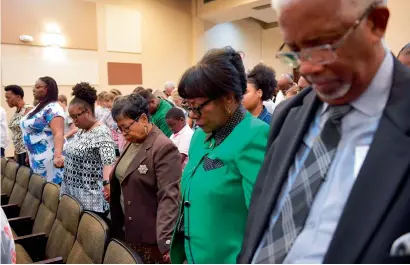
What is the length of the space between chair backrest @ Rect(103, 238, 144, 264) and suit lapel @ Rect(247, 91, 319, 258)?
27.1 inches

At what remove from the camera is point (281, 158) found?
0.77m

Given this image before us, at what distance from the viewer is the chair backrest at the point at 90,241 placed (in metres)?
1.68

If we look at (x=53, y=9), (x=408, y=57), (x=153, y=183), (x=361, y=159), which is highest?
(x=53, y=9)

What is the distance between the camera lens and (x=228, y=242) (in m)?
1.15

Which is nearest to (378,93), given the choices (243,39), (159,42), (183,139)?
(183,139)

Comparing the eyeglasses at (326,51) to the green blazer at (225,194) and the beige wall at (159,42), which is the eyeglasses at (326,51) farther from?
the beige wall at (159,42)

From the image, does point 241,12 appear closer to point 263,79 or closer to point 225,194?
point 263,79

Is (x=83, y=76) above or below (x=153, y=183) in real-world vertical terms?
above

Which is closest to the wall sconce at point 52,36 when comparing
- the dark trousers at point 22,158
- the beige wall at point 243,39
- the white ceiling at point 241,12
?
the beige wall at point 243,39

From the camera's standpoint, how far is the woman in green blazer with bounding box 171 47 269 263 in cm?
114

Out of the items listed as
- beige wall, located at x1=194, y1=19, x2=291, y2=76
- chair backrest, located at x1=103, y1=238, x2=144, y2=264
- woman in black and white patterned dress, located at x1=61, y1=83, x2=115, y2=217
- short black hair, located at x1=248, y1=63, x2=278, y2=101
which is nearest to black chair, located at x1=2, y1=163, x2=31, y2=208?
woman in black and white patterned dress, located at x1=61, y1=83, x2=115, y2=217

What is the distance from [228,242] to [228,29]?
10.0 m

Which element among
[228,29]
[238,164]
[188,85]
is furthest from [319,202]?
[228,29]

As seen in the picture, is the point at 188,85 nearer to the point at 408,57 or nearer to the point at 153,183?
the point at 153,183
